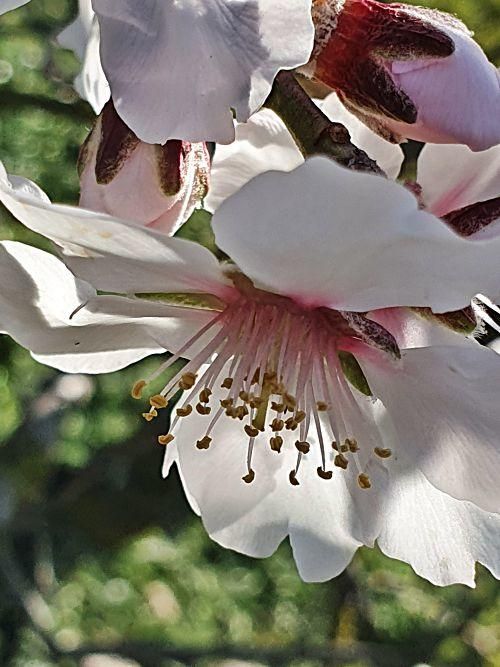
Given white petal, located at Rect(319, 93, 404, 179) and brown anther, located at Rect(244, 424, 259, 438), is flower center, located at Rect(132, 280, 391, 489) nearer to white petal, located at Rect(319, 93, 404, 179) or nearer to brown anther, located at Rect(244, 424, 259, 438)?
brown anther, located at Rect(244, 424, 259, 438)

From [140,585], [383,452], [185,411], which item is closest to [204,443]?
[185,411]

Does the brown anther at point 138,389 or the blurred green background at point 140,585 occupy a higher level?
the brown anther at point 138,389

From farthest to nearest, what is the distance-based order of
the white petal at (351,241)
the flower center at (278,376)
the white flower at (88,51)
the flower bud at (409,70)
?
the white flower at (88,51), the flower center at (278,376), the flower bud at (409,70), the white petal at (351,241)

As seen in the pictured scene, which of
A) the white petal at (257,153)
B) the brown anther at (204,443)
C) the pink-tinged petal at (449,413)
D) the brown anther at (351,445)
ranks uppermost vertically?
the pink-tinged petal at (449,413)

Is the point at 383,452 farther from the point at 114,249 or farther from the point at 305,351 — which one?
the point at 114,249

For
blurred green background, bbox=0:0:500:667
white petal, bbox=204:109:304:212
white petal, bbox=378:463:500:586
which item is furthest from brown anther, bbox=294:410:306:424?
blurred green background, bbox=0:0:500:667

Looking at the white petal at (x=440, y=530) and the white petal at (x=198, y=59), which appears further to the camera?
the white petal at (x=440, y=530)

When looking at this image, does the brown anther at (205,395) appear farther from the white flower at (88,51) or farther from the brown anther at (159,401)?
the white flower at (88,51)

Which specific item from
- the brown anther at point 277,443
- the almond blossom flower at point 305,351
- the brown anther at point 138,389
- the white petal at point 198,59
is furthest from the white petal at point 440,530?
the white petal at point 198,59
